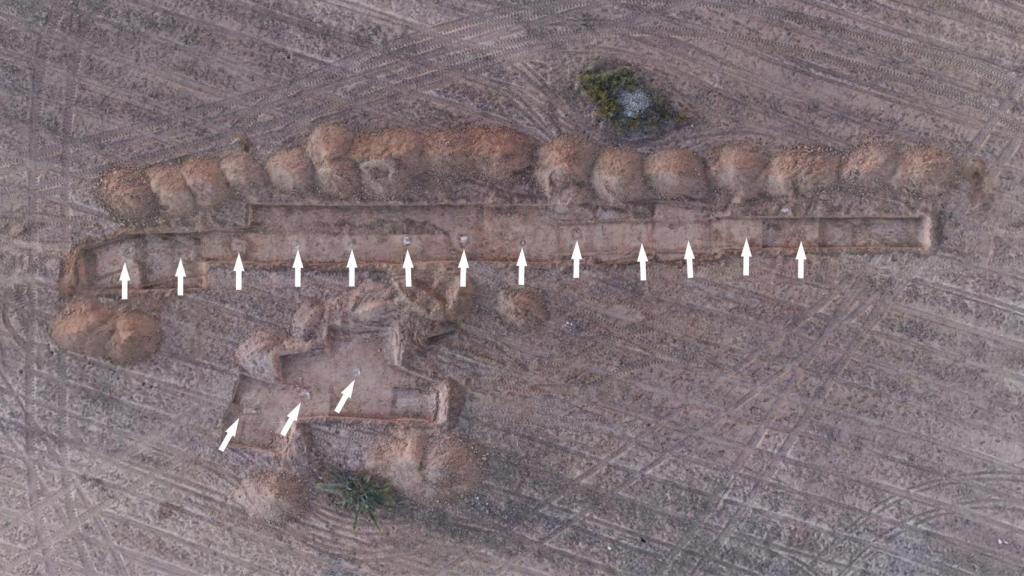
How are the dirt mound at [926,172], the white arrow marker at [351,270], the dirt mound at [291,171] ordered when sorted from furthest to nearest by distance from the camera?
the white arrow marker at [351,270] → the dirt mound at [291,171] → the dirt mound at [926,172]

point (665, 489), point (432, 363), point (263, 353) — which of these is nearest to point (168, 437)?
point (263, 353)

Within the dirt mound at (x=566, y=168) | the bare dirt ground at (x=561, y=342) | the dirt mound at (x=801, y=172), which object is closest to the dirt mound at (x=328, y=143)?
the bare dirt ground at (x=561, y=342)

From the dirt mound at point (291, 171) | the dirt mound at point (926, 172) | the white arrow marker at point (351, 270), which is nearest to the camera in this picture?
the dirt mound at point (926, 172)

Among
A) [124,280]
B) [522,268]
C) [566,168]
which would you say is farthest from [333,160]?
[124,280]

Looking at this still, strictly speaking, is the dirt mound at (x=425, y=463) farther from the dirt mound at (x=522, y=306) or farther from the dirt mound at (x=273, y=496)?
the dirt mound at (x=522, y=306)

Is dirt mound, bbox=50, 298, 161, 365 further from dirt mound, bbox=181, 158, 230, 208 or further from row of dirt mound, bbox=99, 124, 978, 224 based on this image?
dirt mound, bbox=181, 158, 230, 208

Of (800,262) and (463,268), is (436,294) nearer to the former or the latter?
(463,268)
